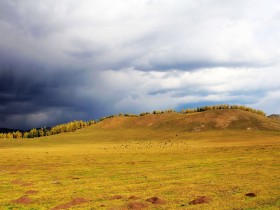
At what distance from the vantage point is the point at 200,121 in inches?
5659

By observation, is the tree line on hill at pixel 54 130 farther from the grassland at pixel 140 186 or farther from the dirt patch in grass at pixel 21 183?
the dirt patch in grass at pixel 21 183

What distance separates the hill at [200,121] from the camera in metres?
135

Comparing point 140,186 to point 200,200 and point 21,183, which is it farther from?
point 21,183

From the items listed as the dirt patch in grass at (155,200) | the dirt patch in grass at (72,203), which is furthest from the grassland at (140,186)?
the dirt patch in grass at (155,200)

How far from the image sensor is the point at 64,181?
3762 cm

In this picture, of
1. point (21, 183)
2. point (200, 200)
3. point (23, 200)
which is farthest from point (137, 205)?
point (21, 183)

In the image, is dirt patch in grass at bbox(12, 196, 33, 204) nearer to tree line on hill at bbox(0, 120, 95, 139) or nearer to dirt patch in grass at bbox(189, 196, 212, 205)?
dirt patch in grass at bbox(189, 196, 212, 205)

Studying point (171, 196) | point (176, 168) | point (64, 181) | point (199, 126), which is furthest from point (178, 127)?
point (171, 196)

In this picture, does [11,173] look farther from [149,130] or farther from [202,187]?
[149,130]

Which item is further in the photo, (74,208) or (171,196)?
(171,196)

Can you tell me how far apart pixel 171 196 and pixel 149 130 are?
12020 cm

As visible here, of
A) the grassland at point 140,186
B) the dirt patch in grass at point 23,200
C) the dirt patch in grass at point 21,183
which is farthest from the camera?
the dirt patch in grass at point 21,183

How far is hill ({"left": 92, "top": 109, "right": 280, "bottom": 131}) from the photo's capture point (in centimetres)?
13475

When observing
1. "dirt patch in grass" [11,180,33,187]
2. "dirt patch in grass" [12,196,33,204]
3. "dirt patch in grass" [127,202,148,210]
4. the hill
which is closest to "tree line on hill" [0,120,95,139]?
the hill
